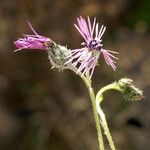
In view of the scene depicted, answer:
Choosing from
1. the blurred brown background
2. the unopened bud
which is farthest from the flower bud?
the blurred brown background

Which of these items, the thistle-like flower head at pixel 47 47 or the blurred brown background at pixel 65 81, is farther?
the blurred brown background at pixel 65 81

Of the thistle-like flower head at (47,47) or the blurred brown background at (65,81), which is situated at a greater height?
the blurred brown background at (65,81)

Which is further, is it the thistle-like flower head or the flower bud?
the flower bud

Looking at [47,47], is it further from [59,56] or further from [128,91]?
[128,91]

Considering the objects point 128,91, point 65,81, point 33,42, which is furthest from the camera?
point 65,81

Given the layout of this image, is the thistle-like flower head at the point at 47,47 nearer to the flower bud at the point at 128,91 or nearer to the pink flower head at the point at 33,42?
the pink flower head at the point at 33,42

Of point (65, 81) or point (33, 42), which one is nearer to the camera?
point (33, 42)

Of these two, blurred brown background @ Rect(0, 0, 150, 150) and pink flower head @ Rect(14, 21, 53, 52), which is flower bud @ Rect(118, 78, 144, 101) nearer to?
pink flower head @ Rect(14, 21, 53, 52)

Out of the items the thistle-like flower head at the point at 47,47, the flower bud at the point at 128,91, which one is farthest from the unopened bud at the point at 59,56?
the flower bud at the point at 128,91

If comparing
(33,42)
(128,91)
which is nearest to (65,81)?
(128,91)

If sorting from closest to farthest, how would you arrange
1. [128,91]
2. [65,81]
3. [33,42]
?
[33,42] < [128,91] < [65,81]
